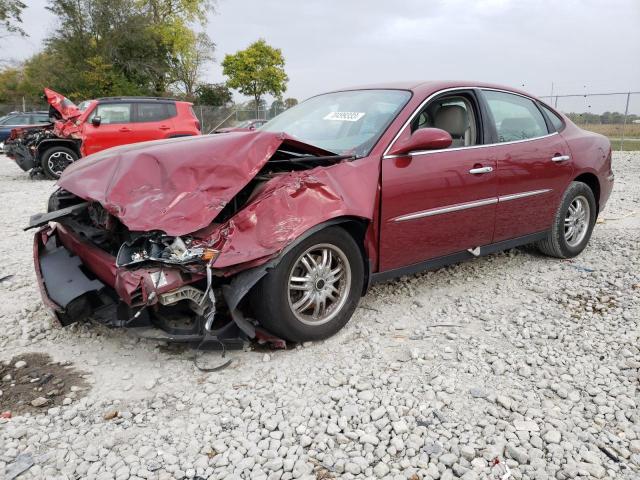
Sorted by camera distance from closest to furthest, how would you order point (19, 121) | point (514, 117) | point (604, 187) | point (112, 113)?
1. point (514, 117)
2. point (604, 187)
3. point (112, 113)
4. point (19, 121)

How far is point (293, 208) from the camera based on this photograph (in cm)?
283

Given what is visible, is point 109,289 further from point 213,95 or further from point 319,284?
point 213,95

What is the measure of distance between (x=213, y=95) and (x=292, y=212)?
142 ft

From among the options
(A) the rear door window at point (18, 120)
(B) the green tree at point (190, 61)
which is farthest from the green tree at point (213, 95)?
(A) the rear door window at point (18, 120)

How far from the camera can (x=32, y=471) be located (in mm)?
2094

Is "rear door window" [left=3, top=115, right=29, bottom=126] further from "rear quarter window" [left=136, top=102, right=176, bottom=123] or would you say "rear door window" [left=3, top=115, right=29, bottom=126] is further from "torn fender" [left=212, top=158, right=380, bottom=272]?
"torn fender" [left=212, top=158, right=380, bottom=272]

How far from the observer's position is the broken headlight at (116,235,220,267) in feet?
8.62

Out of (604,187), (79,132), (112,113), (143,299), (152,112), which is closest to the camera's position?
(143,299)

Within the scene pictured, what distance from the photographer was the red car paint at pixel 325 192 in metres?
2.73

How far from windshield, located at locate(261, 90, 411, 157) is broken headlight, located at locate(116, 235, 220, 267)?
1216 millimetres

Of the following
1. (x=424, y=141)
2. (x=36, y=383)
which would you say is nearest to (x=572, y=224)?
(x=424, y=141)

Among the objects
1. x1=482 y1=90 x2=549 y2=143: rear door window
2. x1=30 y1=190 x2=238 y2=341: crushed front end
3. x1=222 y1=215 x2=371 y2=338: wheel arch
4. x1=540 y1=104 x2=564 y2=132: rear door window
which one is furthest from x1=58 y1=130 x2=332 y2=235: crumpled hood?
x1=540 y1=104 x2=564 y2=132: rear door window

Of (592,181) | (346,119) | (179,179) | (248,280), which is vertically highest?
(346,119)

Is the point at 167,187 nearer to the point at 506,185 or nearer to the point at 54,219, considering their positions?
the point at 54,219
